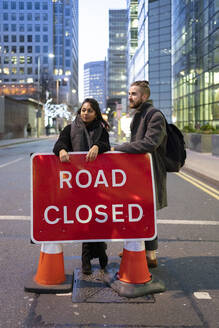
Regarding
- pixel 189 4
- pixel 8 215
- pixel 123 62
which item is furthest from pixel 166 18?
pixel 123 62

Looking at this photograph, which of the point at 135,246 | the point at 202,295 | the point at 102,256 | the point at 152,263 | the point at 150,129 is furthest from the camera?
the point at 152,263

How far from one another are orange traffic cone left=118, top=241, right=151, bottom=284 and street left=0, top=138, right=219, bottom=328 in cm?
20

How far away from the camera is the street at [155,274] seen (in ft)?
10.8

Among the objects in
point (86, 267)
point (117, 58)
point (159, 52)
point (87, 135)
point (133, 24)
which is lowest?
point (86, 267)

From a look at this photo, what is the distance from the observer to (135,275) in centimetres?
387

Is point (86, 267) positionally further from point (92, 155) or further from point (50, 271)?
point (92, 155)

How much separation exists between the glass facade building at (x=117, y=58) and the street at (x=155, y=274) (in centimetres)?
14132

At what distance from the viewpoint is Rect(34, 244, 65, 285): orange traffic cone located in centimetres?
393

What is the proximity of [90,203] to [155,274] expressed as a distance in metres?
1.09

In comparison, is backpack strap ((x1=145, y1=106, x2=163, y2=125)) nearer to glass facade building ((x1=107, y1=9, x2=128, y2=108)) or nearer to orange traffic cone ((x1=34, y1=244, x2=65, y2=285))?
→ orange traffic cone ((x1=34, y1=244, x2=65, y2=285))

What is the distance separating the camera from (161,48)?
65250mm

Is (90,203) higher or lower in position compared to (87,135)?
lower

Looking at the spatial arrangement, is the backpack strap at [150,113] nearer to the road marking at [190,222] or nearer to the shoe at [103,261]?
the shoe at [103,261]

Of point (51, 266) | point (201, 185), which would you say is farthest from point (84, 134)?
point (201, 185)
